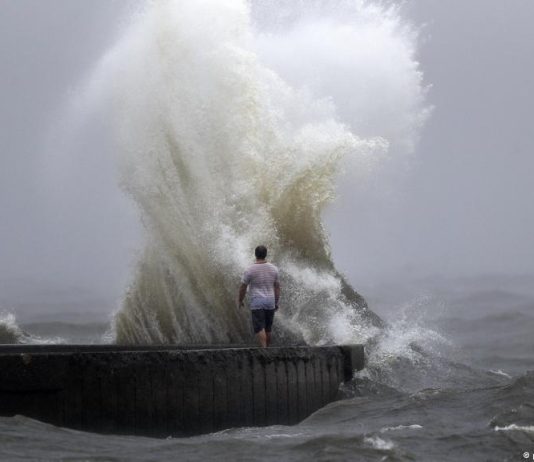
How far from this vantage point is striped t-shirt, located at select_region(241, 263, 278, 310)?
427 inches

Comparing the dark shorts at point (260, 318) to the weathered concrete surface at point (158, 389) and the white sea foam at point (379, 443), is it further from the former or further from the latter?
the white sea foam at point (379, 443)

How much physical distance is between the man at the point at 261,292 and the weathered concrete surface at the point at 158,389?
83 centimetres

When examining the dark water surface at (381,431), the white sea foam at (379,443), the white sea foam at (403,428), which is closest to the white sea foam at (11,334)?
the dark water surface at (381,431)

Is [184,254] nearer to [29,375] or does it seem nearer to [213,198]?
[213,198]

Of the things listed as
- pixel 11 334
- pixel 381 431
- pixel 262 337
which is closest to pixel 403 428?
pixel 381 431

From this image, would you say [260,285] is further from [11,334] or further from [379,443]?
[11,334]

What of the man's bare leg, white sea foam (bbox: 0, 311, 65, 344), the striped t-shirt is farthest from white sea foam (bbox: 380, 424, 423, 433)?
white sea foam (bbox: 0, 311, 65, 344)

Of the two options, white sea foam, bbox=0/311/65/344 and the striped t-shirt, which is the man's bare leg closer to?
the striped t-shirt

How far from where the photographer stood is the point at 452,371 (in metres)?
13.8

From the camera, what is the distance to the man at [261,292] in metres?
10.8

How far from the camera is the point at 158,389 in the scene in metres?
8.72

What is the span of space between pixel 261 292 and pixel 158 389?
235cm

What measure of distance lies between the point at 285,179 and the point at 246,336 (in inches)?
91.9

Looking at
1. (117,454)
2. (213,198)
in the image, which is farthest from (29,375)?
(213,198)
